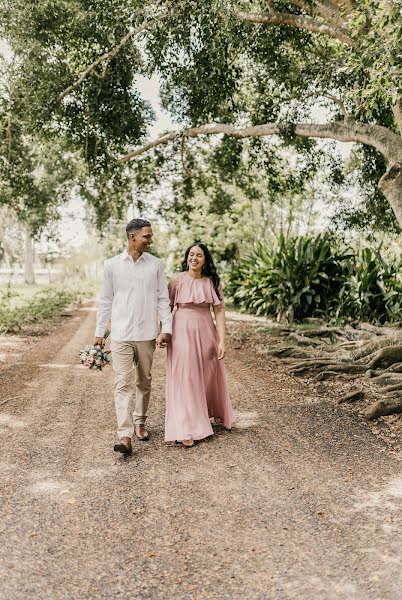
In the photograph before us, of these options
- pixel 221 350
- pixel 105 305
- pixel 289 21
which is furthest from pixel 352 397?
pixel 289 21

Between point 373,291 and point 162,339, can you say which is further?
point 373,291

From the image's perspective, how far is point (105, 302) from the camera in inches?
237

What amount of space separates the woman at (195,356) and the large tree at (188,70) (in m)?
3.24

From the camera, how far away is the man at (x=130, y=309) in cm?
579

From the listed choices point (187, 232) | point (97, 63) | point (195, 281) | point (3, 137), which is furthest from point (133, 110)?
point (187, 232)

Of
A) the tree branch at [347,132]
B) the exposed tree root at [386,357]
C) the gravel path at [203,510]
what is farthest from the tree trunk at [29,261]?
the gravel path at [203,510]

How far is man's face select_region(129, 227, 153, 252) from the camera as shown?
5758 mm

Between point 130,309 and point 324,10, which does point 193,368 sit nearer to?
point 130,309

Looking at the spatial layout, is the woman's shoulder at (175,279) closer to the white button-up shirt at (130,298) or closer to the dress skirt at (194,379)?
the dress skirt at (194,379)

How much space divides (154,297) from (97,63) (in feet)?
21.2

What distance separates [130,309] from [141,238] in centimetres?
71

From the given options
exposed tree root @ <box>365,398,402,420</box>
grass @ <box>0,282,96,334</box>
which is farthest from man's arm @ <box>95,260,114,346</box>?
grass @ <box>0,282,96,334</box>

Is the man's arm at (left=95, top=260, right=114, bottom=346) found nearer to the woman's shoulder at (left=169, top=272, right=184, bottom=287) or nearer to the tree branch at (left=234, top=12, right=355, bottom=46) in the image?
the woman's shoulder at (left=169, top=272, right=184, bottom=287)

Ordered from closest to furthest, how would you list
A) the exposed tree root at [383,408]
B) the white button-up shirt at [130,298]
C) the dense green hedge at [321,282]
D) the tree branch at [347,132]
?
the white button-up shirt at [130,298]
the exposed tree root at [383,408]
the tree branch at [347,132]
the dense green hedge at [321,282]
